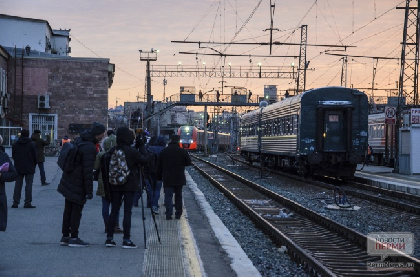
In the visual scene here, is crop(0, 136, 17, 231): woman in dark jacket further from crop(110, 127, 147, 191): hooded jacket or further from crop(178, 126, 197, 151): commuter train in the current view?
crop(178, 126, 197, 151): commuter train

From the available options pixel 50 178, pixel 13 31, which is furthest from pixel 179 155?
pixel 13 31

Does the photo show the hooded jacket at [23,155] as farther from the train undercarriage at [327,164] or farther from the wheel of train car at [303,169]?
the wheel of train car at [303,169]

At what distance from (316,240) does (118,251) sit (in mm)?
4260

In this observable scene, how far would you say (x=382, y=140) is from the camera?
4266 cm

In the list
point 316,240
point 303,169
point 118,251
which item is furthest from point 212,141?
point 118,251

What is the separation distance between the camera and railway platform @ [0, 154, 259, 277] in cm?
783

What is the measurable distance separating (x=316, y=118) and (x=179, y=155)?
13.6 meters

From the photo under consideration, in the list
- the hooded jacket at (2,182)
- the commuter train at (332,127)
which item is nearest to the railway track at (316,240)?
the hooded jacket at (2,182)

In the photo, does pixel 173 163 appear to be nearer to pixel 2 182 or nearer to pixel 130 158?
pixel 130 158

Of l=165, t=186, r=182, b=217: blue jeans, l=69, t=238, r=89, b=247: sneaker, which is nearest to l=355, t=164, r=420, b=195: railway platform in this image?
l=165, t=186, r=182, b=217: blue jeans

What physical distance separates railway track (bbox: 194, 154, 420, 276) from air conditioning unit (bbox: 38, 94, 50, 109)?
33.9 metres

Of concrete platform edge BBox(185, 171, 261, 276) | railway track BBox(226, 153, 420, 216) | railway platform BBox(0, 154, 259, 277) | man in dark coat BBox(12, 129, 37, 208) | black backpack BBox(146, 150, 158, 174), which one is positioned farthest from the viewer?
railway track BBox(226, 153, 420, 216)

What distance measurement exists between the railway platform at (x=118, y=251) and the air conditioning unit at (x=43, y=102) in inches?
1496

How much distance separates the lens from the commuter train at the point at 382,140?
3965 cm
